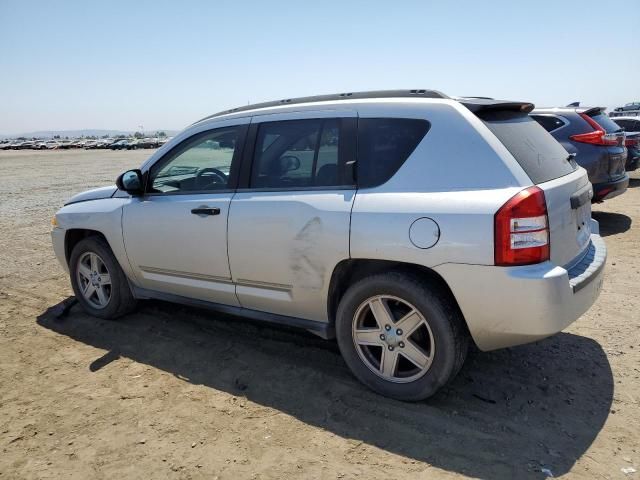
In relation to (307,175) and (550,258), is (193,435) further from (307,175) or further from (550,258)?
(550,258)

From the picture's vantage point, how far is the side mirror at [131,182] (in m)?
4.20

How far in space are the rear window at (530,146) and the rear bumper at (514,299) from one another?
1.90 ft

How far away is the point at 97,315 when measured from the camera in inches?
188

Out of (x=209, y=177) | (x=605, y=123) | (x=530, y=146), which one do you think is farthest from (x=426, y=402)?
(x=605, y=123)

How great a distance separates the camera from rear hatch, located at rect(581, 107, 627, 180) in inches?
284

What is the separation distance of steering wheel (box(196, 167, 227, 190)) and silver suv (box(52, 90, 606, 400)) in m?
0.02

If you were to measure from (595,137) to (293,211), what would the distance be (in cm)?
581

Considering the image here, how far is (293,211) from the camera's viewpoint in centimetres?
334

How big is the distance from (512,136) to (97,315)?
4.00 meters

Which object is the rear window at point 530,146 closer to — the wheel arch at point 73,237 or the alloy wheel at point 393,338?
the alloy wheel at point 393,338

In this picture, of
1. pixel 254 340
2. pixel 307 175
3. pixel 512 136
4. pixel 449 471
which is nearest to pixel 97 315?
pixel 254 340

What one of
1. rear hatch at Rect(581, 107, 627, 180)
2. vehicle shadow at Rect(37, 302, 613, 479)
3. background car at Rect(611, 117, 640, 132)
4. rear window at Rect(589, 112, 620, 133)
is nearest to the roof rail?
vehicle shadow at Rect(37, 302, 613, 479)

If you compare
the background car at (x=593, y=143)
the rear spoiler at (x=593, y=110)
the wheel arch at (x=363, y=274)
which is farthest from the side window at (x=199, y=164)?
the rear spoiler at (x=593, y=110)

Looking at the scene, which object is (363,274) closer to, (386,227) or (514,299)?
(386,227)
